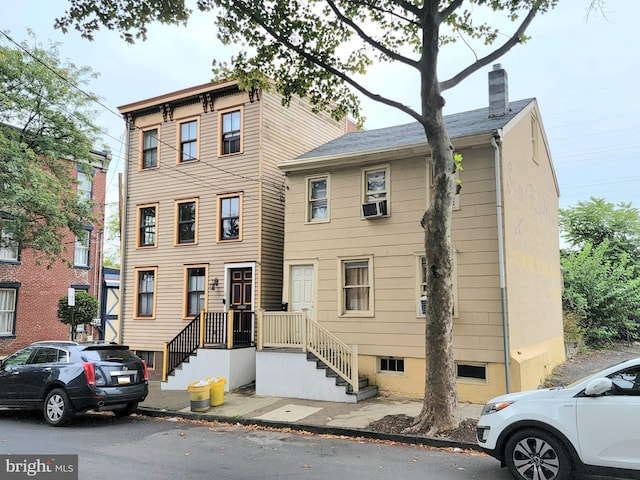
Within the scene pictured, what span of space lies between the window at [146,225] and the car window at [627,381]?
15654mm

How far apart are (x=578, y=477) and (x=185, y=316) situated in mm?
13225

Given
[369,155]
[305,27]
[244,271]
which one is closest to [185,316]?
[244,271]

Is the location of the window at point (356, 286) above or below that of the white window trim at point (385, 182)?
below

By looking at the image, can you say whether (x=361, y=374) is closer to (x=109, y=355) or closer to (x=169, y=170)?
(x=109, y=355)

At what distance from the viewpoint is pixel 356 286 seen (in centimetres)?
1379

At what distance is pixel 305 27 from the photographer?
35.1ft

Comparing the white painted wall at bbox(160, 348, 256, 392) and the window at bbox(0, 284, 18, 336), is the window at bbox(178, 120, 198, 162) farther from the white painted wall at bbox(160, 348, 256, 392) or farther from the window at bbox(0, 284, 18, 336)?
the window at bbox(0, 284, 18, 336)

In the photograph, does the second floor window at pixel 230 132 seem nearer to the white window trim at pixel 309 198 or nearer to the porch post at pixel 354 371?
the white window trim at pixel 309 198

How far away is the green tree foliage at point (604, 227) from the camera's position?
25.7 meters

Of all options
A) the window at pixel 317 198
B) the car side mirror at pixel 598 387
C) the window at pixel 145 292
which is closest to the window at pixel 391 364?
the window at pixel 317 198

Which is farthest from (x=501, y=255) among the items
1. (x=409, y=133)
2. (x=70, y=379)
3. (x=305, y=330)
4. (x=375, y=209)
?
(x=70, y=379)

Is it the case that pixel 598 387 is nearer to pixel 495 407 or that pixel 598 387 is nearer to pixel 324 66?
pixel 495 407

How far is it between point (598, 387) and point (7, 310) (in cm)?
2533

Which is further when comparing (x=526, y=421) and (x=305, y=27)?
(x=305, y=27)
